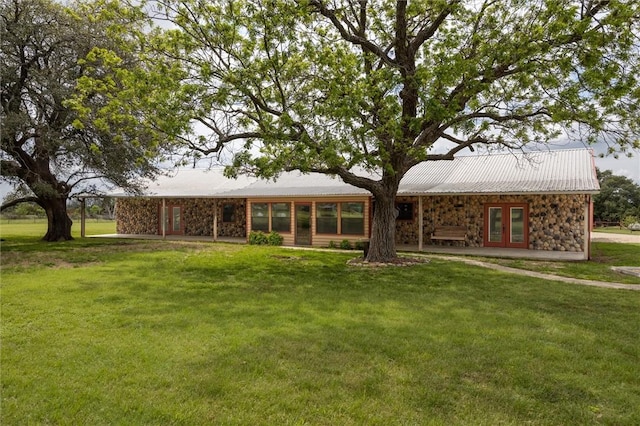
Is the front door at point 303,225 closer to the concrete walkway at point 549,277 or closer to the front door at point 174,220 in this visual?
the concrete walkway at point 549,277

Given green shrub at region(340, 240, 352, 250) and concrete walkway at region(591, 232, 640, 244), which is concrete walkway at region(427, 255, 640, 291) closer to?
green shrub at region(340, 240, 352, 250)

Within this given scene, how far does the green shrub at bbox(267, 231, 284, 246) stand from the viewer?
59.8 ft

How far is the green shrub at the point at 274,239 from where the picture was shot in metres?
18.2

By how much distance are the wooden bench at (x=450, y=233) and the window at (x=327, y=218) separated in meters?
4.25

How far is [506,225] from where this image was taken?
629 inches

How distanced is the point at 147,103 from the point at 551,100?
9.76 metres

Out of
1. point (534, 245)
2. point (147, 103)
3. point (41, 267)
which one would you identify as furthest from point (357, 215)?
point (41, 267)

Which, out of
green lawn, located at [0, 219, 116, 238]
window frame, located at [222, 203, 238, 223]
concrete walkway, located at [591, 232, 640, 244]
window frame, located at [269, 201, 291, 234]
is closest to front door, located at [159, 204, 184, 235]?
window frame, located at [222, 203, 238, 223]

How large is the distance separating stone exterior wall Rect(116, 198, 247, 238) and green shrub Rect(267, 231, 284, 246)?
3.41 m

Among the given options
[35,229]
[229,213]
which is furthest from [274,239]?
[35,229]

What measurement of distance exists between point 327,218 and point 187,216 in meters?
9.49

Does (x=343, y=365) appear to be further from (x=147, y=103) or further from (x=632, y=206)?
(x=632, y=206)

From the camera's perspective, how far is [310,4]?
9914 mm

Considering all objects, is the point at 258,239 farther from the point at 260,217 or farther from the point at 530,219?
the point at 530,219
